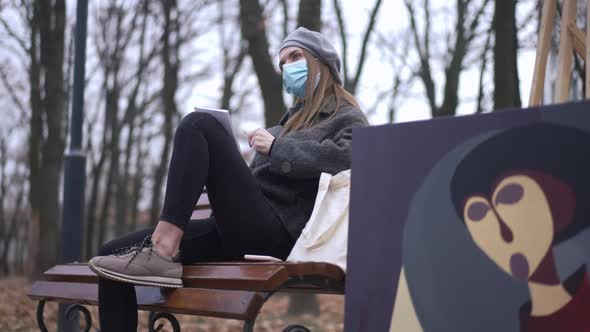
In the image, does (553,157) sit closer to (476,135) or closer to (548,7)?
(476,135)

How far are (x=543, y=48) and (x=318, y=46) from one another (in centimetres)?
102

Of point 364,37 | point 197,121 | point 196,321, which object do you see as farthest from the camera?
point 364,37

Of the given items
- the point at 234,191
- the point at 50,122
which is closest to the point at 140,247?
the point at 234,191

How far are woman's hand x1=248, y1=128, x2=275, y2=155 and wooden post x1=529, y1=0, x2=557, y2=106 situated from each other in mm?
1200

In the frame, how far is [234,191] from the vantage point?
3117 millimetres

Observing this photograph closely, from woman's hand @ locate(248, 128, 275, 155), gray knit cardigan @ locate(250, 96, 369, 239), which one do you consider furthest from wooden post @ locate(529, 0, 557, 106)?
woman's hand @ locate(248, 128, 275, 155)

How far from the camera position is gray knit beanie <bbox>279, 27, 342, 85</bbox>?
3.54m

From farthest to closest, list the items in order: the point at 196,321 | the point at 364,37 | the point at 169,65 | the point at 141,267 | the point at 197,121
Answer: the point at 169,65, the point at 364,37, the point at 196,321, the point at 197,121, the point at 141,267

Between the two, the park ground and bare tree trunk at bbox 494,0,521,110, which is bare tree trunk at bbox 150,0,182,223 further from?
bare tree trunk at bbox 494,0,521,110

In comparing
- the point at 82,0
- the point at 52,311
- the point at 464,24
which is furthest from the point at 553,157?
the point at 464,24

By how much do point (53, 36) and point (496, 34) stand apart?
7.63m

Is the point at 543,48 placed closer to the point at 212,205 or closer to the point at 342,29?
the point at 212,205

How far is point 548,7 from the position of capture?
3562 millimetres

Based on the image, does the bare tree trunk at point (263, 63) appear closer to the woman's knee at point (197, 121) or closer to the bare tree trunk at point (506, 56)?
the bare tree trunk at point (506, 56)
